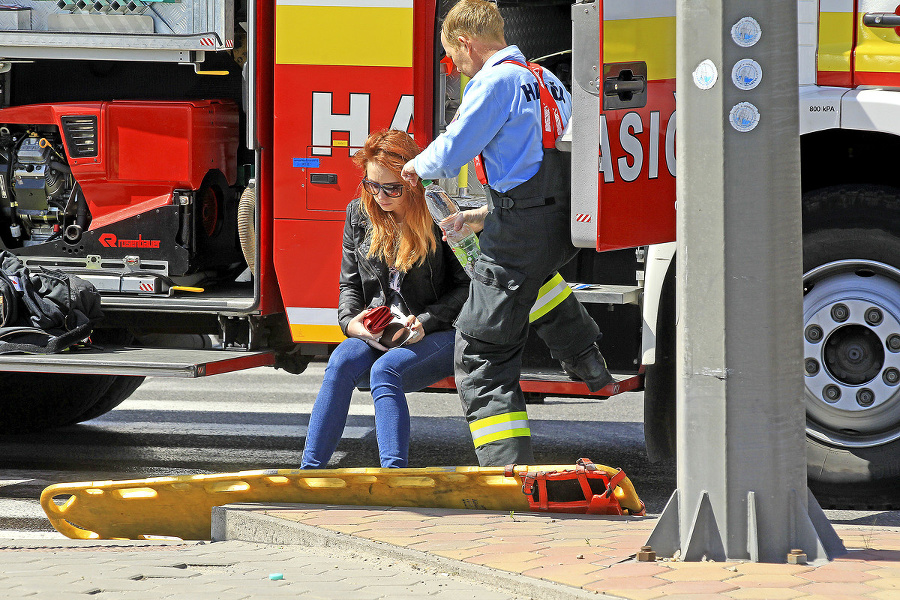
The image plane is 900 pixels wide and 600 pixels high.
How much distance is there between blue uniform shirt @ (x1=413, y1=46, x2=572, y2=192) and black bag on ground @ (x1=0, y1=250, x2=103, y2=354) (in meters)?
2.13

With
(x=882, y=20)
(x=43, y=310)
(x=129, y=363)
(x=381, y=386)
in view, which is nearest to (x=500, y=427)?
(x=381, y=386)

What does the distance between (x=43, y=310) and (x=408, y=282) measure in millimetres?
1846

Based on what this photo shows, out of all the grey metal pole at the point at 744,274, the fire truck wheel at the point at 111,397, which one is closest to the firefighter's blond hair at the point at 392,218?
the grey metal pole at the point at 744,274

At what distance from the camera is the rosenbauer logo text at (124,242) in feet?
19.2

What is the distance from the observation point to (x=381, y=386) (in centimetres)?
432

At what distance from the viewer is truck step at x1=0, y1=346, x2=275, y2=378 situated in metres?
4.92

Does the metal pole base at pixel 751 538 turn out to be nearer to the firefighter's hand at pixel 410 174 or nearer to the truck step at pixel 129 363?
the firefighter's hand at pixel 410 174

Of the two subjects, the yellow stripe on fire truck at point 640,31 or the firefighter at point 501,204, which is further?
the firefighter at point 501,204

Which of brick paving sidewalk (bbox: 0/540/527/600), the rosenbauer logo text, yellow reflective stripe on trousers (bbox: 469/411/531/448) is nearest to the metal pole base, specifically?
brick paving sidewalk (bbox: 0/540/527/600)

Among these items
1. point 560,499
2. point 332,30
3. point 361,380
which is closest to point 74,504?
point 361,380

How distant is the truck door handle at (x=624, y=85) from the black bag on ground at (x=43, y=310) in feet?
9.42

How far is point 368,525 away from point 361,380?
820mm

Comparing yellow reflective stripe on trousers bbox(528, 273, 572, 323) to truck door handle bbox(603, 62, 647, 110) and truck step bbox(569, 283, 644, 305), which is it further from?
truck door handle bbox(603, 62, 647, 110)

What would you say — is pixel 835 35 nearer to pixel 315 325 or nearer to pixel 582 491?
pixel 582 491
